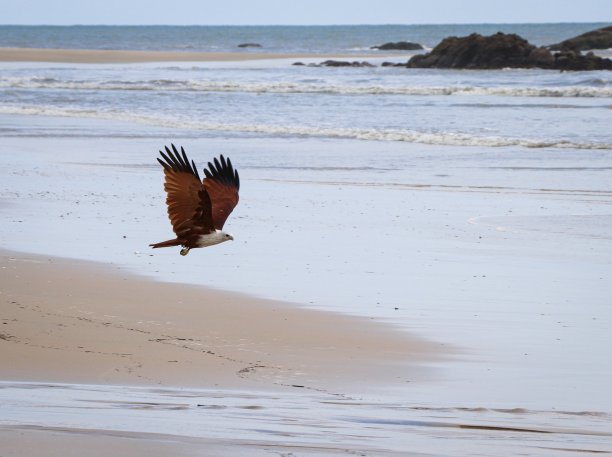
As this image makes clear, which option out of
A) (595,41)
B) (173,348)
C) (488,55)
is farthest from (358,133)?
(595,41)

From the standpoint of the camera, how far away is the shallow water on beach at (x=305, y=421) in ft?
15.6

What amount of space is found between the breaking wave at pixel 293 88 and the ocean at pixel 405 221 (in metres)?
4.21

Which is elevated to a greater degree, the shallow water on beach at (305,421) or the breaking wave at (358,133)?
the shallow water on beach at (305,421)

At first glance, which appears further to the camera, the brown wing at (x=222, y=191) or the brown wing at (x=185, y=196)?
the brown wing at (x=222, y=191)

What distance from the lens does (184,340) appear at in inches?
262

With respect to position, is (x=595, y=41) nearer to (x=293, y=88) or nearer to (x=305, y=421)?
(x=293, y=88)

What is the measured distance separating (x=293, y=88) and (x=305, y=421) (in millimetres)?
29123

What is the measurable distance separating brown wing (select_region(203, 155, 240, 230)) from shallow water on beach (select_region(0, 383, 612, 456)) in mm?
2451

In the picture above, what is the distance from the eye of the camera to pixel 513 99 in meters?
29.3

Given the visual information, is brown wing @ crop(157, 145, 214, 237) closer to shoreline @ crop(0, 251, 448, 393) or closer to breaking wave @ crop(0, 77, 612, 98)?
shoreline @ crop(0, 251, 448, 393)

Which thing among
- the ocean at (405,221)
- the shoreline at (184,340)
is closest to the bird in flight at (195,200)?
the shoreline at (184,340)

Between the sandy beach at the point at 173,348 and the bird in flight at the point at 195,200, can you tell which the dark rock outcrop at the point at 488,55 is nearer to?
the bird in flight at the point at 195,200

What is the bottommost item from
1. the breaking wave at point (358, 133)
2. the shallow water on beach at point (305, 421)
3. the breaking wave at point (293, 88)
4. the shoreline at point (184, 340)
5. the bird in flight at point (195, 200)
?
the breaking wave at point (293, 88)

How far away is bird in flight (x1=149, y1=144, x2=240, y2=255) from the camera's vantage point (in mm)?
7496
